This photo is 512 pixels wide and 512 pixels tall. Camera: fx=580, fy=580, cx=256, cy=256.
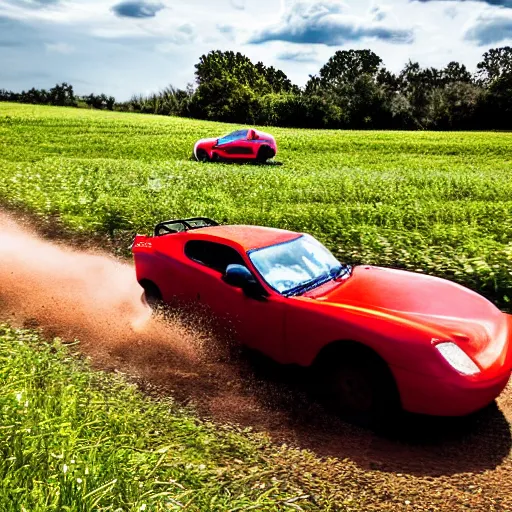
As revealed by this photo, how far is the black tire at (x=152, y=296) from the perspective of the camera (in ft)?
24.4

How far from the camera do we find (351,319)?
16.9ft

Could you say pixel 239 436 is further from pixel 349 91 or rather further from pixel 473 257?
pixel 349 91

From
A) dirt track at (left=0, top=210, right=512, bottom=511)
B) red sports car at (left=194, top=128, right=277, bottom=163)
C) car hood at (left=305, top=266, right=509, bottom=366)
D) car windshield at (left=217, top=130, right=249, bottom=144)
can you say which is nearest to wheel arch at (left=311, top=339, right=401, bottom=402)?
car hood at (left=305, top=266, right=509, bottom=366)

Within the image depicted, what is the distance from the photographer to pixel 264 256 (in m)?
6.27

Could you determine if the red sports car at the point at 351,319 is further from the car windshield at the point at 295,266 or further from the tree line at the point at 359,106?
the tree line at the point at 359,106

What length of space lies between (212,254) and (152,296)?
1316mm

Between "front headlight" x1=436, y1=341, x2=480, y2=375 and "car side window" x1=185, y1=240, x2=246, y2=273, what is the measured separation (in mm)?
2296

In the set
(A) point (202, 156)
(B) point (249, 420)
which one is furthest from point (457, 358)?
(A) point (202, 156)

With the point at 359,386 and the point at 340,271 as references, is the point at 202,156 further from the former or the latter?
the point at 359,386

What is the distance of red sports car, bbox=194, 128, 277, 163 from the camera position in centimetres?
2366

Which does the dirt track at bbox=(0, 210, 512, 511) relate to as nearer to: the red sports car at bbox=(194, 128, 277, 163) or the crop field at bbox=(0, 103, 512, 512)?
the crop field at bbox=(0, 103, 512, 512)

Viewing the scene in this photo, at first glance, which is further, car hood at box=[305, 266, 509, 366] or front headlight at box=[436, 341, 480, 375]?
car hood at box=[305, 266, 509, 366]

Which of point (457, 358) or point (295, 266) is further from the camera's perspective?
point (295, 266)

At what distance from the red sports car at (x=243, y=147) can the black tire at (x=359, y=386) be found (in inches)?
748
